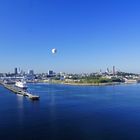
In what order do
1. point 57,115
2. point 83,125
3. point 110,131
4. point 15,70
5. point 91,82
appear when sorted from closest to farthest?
point 110,131 → point 83,125 → point 57,115 → point 91,82 → point 15,70

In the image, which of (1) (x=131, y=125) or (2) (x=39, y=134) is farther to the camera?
(1) (x=131, y=125)

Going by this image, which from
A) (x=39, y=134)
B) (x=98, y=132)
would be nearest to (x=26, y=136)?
(x=39, y=134)

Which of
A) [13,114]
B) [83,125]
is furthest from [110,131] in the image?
[13,114]

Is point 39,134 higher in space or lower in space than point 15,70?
lower

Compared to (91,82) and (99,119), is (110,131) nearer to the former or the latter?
(99,119)

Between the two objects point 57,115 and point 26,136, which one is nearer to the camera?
point 26,136

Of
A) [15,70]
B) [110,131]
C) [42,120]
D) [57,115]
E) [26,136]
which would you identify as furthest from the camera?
[15,70]

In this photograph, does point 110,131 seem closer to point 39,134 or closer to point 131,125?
point 131,125

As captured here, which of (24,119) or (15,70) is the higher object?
(15,70)

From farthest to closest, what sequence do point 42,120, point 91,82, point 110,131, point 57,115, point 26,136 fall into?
1. point 91,82
2. point 57,115
3. point 42,120
4. point 110,131
5. point 26,136
